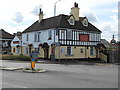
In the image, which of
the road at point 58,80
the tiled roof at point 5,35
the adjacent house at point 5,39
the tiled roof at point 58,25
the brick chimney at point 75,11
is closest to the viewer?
the road at point 58,80

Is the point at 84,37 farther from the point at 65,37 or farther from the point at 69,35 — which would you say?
the point at 65,37

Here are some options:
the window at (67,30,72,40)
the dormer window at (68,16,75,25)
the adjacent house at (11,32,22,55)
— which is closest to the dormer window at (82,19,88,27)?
the dormer window at (68,16,75,25)

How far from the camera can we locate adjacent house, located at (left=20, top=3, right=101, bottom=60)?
1459 inches

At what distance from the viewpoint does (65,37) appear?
122 ft

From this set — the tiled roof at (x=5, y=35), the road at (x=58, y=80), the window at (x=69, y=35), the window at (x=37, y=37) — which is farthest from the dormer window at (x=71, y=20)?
the tiled roof at (x=5, y=35)

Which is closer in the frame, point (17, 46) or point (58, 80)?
point (58, 80)

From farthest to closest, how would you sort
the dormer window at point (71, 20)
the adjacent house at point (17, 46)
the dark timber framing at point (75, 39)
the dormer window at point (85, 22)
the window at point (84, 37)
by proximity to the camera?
the adjacent house at point (17, 46) → the dormer window at point (85, 22) → the window at point (84, 37) → the dormer window at point (71, 20) → the dark timber framing at point (75, 39)

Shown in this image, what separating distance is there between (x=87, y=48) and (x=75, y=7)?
7578mm

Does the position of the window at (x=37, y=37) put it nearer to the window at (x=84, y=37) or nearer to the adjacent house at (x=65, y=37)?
the adjacent house at (x=65, y=37)

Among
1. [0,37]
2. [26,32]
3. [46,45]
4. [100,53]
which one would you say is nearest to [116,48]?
[100,53]

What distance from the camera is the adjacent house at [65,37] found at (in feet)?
122

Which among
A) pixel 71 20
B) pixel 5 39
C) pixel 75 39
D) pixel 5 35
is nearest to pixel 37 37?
pixel 71 20

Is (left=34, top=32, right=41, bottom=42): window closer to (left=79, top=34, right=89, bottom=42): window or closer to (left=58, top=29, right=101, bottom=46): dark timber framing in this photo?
(left=58, top=29, right=101, bottom=46): dark timber framing

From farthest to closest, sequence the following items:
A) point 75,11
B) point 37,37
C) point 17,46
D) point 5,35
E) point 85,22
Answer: point 5,35 → point 17,46 → point 85,22 → point 37,37 → point 75,11
